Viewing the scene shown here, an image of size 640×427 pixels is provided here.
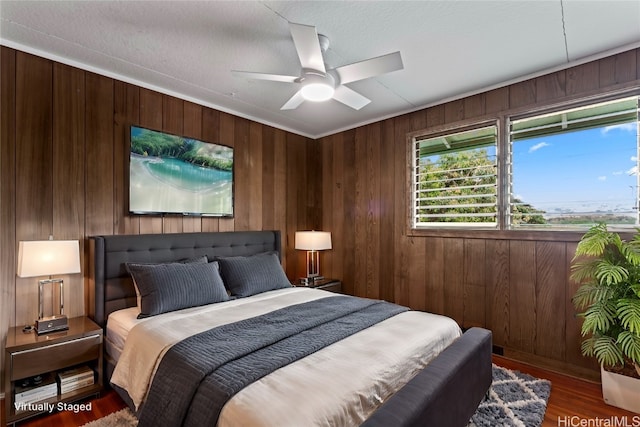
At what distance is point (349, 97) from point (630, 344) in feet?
8.63

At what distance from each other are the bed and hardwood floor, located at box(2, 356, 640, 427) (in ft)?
0.65

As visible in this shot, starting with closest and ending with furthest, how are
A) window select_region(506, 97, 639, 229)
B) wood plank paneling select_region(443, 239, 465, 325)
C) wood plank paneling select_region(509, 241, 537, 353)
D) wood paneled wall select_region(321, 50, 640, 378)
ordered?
window select_region(506, 97, 639, 229) < wood paneled wall select_region(321, 50, 640, 378) < wood plank paneling select_region(509, 241, 537, 353) < wood plank paneling select_region(443, 239, 465, 325)

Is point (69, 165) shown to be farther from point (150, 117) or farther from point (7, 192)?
point (150, 117)

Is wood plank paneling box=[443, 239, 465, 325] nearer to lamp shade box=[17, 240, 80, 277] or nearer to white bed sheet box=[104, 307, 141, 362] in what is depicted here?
white bed sheet box=[104, 307, 141, 362]

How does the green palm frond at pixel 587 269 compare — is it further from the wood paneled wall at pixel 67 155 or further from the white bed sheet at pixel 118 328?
the wood paneled wall at pixel 67 155

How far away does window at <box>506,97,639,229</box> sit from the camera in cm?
247

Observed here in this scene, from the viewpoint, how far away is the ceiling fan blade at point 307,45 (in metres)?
1.74

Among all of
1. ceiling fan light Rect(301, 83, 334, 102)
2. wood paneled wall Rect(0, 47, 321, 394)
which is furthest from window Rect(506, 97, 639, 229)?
wood paneled wall Rect(0, 47, 321, 394)

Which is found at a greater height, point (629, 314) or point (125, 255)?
point (125, 255)

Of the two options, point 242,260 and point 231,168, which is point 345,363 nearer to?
point 242,260

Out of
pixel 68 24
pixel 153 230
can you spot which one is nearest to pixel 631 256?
pixel 153 230

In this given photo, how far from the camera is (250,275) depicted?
3.10 metres

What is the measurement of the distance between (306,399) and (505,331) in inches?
101

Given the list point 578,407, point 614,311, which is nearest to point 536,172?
point 614,311
